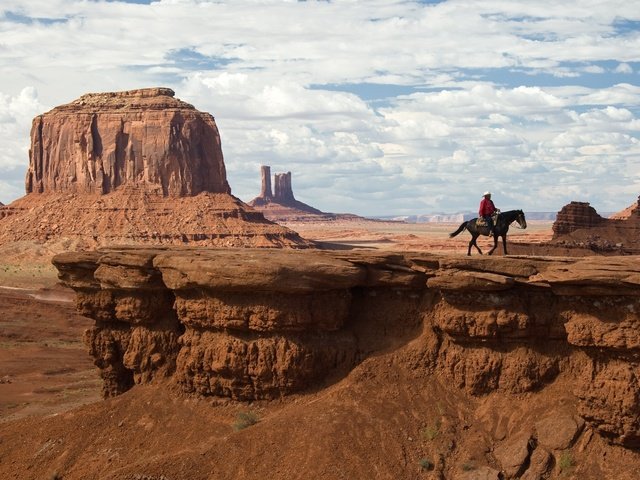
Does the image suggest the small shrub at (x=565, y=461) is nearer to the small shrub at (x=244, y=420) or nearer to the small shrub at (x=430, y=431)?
the small shrub at (x=430, y=431)

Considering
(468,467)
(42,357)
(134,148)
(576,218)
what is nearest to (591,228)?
(576,218)

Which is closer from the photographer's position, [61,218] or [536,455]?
[536,455]

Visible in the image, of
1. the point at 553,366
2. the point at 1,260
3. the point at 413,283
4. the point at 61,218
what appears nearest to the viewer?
the point at 553,366

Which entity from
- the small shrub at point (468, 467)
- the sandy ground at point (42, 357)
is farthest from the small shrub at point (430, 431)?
the sandy ground at point (42, 357)

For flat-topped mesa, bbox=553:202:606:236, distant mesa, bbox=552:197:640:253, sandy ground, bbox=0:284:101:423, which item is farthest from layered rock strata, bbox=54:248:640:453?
flat-topped mesa, bbox=553:202:606:236

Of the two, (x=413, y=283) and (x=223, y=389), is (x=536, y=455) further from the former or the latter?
(x=223, y=389)

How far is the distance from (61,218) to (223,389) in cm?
9639

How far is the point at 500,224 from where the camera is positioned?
2478 cm

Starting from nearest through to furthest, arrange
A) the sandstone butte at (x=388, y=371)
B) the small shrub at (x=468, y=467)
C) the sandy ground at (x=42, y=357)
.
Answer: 1. the sandstone butte at (x=388, y=371)
2. the small shrub at (x=468, y=467)
3. the sandy ground at (x=42, y=357)

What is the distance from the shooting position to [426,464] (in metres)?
20.7

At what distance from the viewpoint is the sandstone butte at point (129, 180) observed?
→ 112 m

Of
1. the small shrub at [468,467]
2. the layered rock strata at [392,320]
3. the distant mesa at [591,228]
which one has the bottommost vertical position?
the small shrub at [468,467]

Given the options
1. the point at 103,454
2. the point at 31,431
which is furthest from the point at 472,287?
the point at 31,431

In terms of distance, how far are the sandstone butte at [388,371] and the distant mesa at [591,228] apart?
1381 inches
